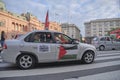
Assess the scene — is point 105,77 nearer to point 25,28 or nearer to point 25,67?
point 25,67

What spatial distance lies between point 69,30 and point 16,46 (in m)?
149

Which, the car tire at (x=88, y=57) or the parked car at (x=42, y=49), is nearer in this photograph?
the parked car at (x=42, y=49)

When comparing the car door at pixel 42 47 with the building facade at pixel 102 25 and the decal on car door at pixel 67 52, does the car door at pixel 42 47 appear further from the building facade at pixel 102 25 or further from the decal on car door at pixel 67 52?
the building facade at pixel 102 25

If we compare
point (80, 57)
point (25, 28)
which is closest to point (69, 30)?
point (25, 28)

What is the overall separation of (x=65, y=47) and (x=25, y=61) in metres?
1.80

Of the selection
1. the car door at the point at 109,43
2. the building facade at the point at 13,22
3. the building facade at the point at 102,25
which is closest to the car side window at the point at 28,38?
the car door at the point at 109,43

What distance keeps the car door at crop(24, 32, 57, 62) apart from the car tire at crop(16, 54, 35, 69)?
9.9 inches

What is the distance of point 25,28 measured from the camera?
71.0m

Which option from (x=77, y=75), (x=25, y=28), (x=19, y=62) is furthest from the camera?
(x=25, y=28)

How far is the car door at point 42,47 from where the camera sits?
776cm

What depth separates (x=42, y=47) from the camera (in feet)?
25.9

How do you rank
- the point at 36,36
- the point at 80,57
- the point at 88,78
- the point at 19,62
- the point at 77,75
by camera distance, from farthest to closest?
1. the point at 80,57
2. the point at 36,36
3. the point at 19,62
4. the point at 77,75
5. the point at 88,78

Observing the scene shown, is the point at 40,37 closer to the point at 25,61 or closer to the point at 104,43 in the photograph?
the point at 25,61

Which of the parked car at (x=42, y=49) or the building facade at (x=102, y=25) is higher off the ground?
the building facade at (x=102, y=25)
